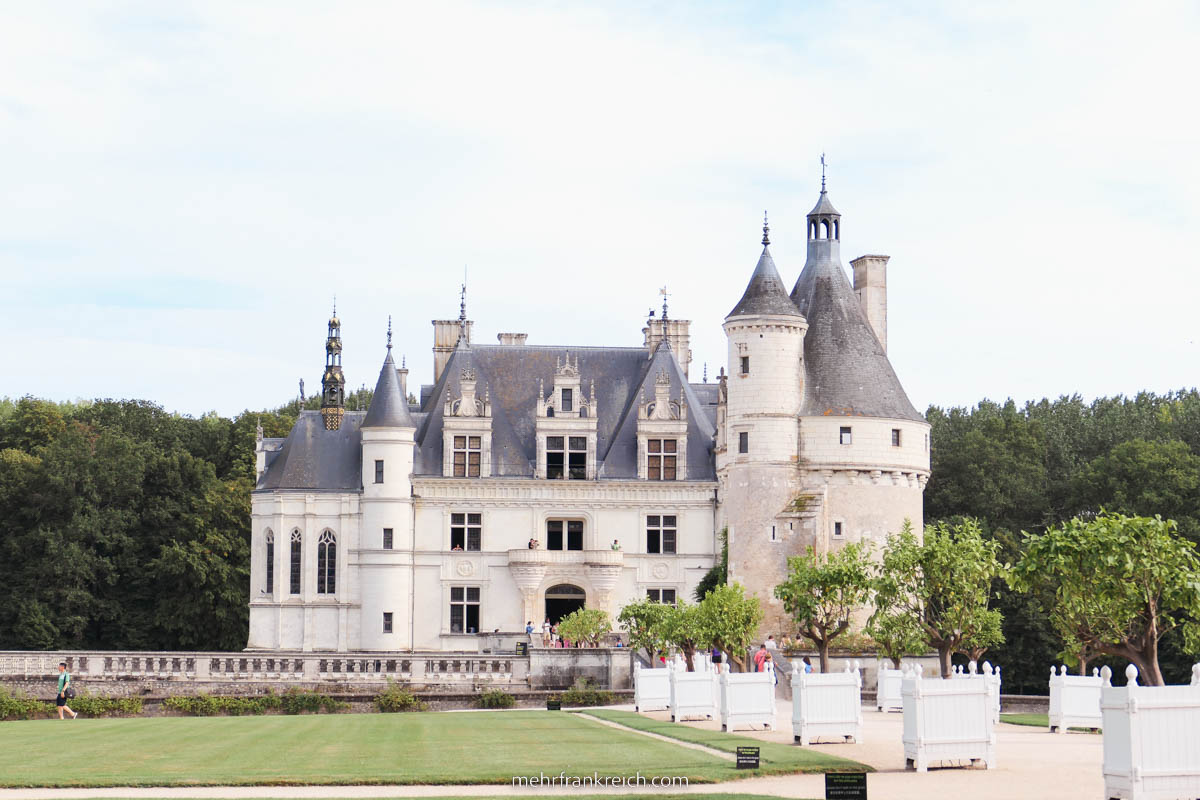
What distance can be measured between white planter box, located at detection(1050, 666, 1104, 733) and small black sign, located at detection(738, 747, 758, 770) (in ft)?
32.3

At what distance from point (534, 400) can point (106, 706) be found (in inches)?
790

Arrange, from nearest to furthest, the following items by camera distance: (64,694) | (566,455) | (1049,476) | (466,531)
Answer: (64,694)
(466,531)
(566,455)
(1049,476)

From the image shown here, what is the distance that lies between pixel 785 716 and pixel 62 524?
40589mm

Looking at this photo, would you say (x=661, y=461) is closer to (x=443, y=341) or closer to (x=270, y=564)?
(x=443, y=341)

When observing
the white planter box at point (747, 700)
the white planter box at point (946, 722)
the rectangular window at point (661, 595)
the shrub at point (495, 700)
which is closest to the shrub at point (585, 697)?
the shrub at point (495, 700)

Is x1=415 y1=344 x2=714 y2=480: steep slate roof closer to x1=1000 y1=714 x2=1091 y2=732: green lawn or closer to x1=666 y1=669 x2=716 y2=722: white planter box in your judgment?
x1=1000 y1=714 x2=1091 y2=732: green lawn

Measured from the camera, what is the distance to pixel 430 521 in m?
53.4

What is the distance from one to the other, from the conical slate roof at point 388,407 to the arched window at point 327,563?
3898mm

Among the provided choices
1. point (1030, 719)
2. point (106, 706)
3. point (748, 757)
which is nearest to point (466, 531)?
point (106, 706)

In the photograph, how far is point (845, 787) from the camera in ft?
49.0

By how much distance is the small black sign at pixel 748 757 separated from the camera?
58.9 ft

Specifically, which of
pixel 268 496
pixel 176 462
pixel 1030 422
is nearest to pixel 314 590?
pixel 268 496

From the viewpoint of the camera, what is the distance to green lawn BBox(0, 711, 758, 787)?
18.0 meters

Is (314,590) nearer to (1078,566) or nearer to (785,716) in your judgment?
(785,716)
